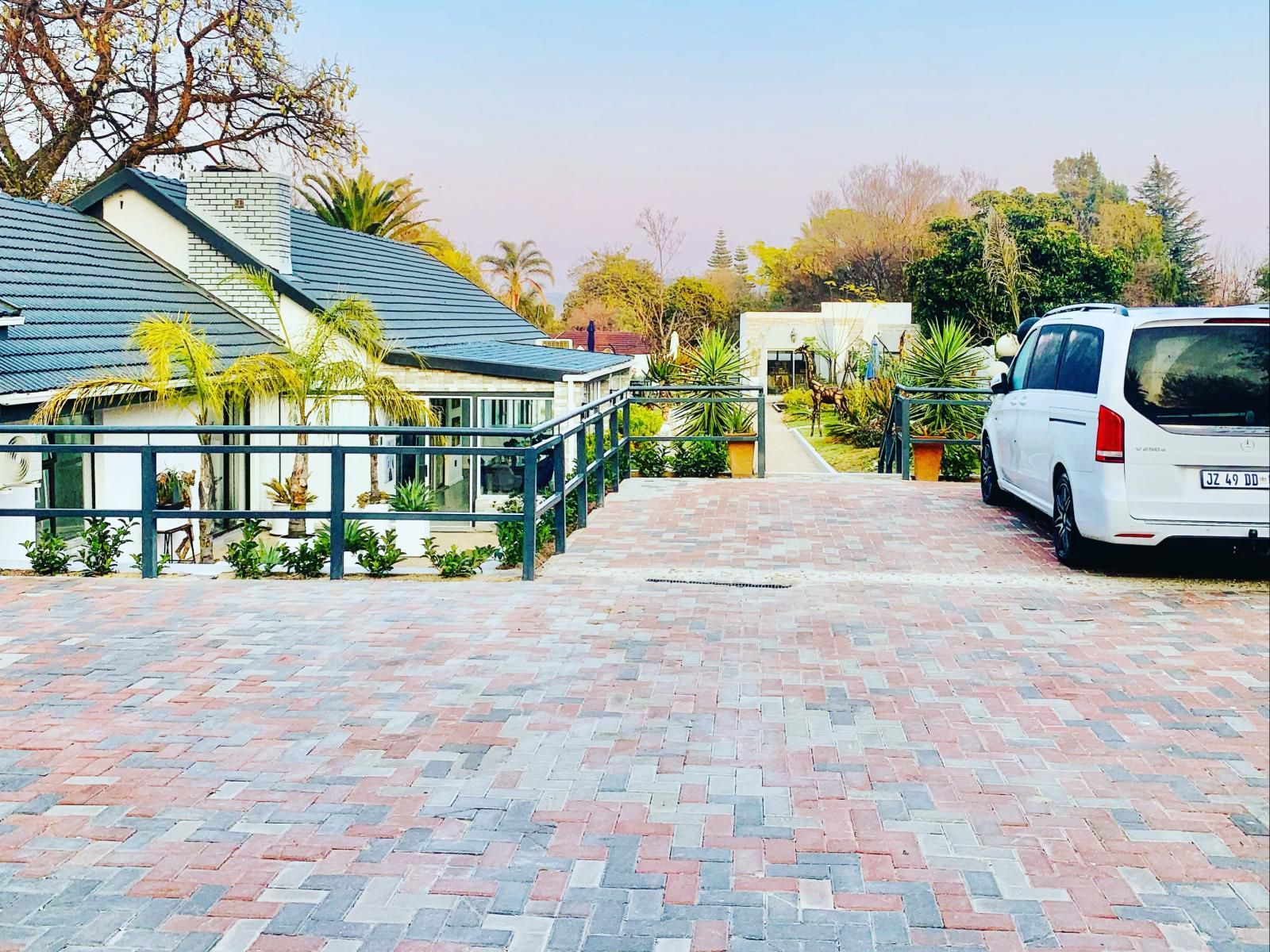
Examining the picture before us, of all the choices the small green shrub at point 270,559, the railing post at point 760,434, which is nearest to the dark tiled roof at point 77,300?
the small green shrub at point 270,559

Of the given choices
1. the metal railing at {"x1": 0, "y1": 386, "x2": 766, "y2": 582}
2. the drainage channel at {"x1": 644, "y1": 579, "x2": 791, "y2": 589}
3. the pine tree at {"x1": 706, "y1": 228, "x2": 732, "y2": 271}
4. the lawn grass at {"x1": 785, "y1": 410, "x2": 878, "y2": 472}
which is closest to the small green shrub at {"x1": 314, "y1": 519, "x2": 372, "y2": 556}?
the metal railing at {"x1": 0, "y1": 386, "x2": 766, "y2": 582}

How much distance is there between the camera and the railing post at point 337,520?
741 centimetres

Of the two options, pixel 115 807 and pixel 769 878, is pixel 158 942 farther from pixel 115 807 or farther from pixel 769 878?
pixel 769 878

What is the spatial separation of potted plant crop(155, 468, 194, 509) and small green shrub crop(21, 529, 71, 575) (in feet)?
14.5

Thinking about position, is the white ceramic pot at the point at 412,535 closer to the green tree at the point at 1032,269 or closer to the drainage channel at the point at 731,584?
the drainage channel at the point at 731,584

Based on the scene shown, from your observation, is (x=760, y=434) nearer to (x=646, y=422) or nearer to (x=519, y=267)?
(x=646, y=422)

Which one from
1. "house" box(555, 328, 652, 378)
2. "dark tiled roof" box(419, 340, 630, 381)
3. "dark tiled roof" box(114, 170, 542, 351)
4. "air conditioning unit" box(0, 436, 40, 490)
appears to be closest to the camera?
"air conditioning unit" box(0, 436, 40, 490)

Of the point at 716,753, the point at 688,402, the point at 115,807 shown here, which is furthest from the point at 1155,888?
the point at 688,402

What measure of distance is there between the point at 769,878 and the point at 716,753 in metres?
1.00

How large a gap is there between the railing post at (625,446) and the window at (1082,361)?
598cm

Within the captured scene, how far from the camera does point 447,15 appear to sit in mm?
5801

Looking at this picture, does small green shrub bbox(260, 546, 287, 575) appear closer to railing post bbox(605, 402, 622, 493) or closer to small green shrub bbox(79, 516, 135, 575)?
small green shrub bbox(79, 516, 135, 575)

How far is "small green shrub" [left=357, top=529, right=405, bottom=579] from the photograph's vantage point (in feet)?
24.5

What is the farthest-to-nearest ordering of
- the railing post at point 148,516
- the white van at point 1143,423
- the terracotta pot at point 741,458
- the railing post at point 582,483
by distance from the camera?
the terracotta pot at point 741,458 → the railing post at point 582,483 → the railing post at point 148,516 → the white van at point 1143,423
